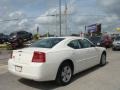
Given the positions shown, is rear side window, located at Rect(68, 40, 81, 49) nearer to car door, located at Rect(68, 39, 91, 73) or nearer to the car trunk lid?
car door, located at Rect(68, 39, 91, 73)

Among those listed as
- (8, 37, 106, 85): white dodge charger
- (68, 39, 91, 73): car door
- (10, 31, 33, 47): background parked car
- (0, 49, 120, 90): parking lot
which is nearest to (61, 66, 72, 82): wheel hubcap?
(8, 37, 106, 85): white dodge charger

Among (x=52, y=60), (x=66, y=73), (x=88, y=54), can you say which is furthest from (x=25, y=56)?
(x=88, y=54)

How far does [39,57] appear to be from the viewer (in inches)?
247

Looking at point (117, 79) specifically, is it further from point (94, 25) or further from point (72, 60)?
point (94, 25)

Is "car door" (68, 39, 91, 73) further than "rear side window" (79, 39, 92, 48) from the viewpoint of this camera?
No

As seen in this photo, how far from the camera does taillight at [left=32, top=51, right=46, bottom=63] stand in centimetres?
621

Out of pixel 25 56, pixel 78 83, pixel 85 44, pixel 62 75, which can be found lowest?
pixel 78 83

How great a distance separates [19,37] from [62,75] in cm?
2076

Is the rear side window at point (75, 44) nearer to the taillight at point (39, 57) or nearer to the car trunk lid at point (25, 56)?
the car trunk lid at point (25, 56)

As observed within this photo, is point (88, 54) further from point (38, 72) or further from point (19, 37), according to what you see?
point (19, 37)

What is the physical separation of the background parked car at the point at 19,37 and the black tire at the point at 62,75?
55.5 ft

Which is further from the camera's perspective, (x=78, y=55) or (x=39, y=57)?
(x=78, y=55)

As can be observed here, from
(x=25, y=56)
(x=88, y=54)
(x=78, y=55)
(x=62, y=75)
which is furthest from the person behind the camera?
(x=88, y=54)

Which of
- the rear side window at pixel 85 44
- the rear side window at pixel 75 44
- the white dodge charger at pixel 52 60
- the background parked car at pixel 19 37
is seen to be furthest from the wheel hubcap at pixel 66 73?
the background parked car at pixel 19 37
